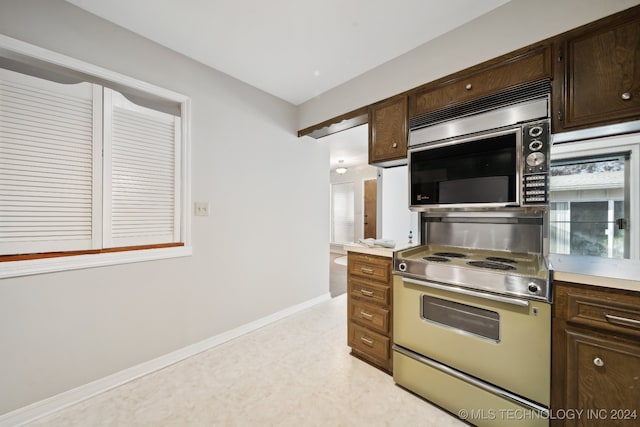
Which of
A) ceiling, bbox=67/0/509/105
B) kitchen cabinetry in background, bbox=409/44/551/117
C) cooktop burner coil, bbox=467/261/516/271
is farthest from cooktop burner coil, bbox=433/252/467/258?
ceiling, bbox=67/0/509/105

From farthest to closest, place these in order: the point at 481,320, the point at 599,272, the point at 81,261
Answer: the point at 81,261, the point at 481,320, the point at 599,272

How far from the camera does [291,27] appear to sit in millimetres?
1812

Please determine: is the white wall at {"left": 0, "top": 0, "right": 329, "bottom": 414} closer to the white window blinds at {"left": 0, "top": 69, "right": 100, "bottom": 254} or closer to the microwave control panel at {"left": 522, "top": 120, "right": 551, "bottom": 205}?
the white window blinds at {"left": 0, "top": 69, "right": 100, "bottom": 254}

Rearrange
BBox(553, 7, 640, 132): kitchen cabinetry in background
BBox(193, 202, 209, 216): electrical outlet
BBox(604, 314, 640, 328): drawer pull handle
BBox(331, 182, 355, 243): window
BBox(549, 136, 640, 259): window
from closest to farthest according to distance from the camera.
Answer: BBox(604, 314, 640, 328): drawer pull handle
BBox(553, 7, 640, 132): kitchen cabinetry in background
BBox(549, 136, 640, 259): window
BBox(193, 202, 209, 216): electrical outlet
BBox(331, 182, 355, 243): window

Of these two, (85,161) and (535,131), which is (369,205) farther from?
(85,161)

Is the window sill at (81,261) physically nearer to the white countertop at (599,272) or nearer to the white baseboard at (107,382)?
the white baseboard at (107,382)

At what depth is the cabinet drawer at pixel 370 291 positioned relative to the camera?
74.3 inches

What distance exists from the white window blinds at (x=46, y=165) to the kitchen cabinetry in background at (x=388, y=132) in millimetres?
2182

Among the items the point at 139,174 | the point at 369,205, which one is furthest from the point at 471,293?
the point at 369,205

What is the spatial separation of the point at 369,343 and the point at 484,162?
1.65 m

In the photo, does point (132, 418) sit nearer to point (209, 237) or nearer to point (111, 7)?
point (209, 237)

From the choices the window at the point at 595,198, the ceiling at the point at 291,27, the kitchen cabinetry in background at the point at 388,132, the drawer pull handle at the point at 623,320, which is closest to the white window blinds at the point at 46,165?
the ceiling at the point at 291,27

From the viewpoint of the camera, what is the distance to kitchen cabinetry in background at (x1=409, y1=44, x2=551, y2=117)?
1.49 metres

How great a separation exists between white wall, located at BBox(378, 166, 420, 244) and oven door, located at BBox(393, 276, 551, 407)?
2.54ft
